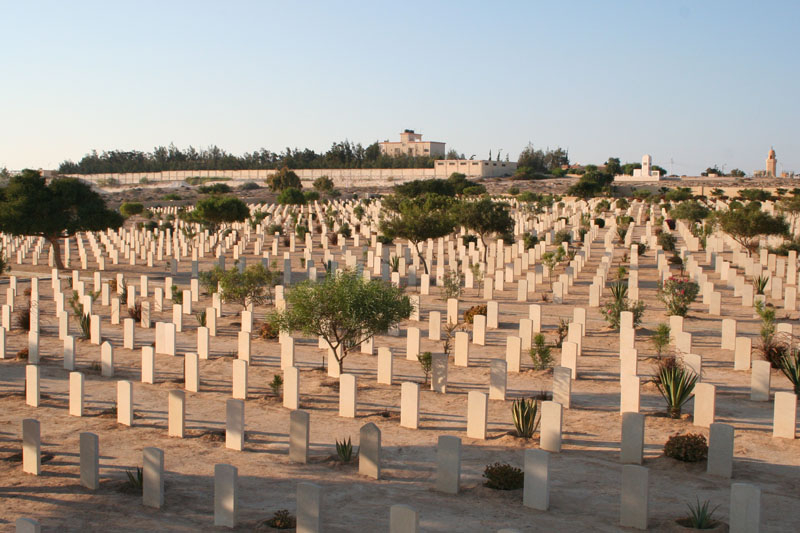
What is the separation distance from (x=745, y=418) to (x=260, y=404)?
6.65m

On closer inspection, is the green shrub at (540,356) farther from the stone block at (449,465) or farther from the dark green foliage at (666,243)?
the dark green foliage at (666,243)

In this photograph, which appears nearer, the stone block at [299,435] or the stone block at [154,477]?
the stone block at [154,477]

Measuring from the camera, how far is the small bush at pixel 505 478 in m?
7.97

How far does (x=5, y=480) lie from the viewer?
27.7ft

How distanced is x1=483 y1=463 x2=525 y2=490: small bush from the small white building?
88100mm

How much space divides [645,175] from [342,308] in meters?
98.5

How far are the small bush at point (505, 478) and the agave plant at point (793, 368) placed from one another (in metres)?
5.82

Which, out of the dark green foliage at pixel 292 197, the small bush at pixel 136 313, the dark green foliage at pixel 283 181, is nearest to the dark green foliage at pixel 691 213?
the dark green foliage at pixel 292 197

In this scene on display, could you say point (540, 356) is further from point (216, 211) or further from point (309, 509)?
point (216, 211)

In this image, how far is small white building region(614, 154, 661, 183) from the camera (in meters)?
94.6

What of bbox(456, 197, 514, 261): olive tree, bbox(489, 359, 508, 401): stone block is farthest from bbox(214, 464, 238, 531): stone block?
bbox(456, 197, 514, 261): olive tree

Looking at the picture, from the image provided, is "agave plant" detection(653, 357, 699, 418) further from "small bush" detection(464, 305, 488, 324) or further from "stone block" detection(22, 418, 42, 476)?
"stone block" detection(22, 418, 42, 476)

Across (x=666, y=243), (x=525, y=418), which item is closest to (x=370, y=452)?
(x=525, y=418)

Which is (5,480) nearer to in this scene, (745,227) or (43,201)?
(43,201)
